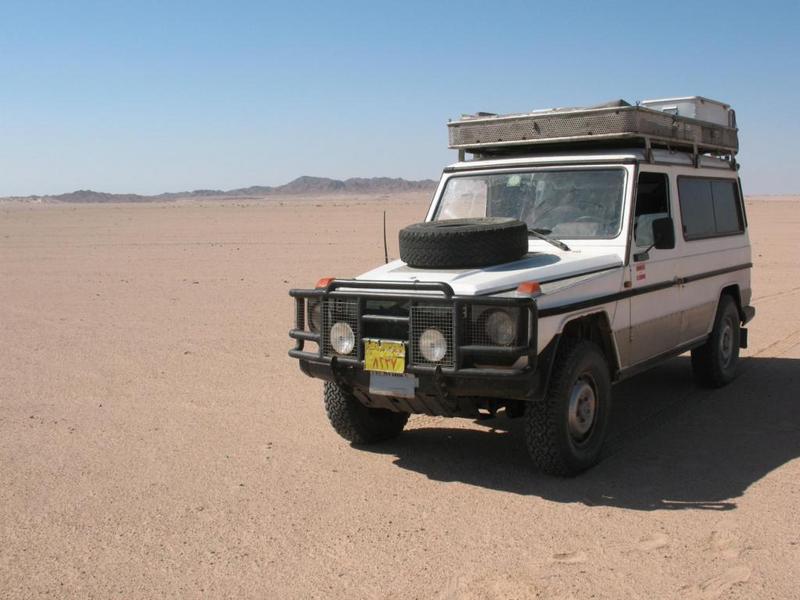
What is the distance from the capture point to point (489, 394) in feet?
18.3

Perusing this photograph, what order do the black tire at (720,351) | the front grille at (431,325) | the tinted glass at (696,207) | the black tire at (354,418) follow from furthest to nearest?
the black tire at (720,351)
the tinted glass at (696,207)
the black tire at (354,418)
the front grille at (431,325)

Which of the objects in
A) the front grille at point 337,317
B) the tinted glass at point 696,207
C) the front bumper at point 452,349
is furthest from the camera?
the tinted glass at point 696,207

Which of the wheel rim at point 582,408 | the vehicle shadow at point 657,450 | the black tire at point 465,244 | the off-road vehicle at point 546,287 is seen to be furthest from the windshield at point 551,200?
the vehicle shadow at point 657,450

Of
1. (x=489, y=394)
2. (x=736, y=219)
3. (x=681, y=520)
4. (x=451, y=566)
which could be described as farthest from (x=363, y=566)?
(x=736, y=219)

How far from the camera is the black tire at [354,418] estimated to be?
261 inches

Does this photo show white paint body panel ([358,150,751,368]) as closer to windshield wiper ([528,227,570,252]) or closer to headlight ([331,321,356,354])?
windshield wiper ([528,227,570,252])

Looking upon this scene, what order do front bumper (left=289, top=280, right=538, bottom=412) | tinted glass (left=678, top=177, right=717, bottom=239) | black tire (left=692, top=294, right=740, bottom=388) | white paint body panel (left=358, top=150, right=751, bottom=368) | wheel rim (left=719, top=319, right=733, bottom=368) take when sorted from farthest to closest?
wheel rim (left=719, top=319, right=733, bottom=368)
black tire (left=692, top=294, right=740, bottom=388)
tinted glass (left=678, top=177, right=717, bottom=239)
white paint body panel (left=358, top=150, right=751, bottom=368)
front bumper (left=289, top=280, right=538, bottom=412)

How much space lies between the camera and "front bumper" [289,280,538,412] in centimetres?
546

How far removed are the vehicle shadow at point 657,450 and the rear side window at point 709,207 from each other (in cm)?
152

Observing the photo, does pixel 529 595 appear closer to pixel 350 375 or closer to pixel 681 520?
pixel 681 520

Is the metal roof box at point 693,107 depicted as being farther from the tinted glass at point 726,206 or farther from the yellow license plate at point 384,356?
the yellow license plate at point 384,356

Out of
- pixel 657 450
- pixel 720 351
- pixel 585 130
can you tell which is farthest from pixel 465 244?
pixel 720 351

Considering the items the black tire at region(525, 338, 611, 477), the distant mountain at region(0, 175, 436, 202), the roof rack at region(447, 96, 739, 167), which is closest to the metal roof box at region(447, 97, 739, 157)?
the roof rack at region(447, 96, 739, 167)

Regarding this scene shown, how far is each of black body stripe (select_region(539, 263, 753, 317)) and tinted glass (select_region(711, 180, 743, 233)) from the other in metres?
0.41
